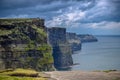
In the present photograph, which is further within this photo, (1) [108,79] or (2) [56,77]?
(2) [56,77]

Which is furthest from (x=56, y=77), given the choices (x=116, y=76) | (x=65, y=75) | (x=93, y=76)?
(x=116, y=76)

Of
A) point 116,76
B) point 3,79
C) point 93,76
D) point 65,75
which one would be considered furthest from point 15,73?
point 116,76

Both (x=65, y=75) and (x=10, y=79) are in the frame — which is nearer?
(x=10, y=79)

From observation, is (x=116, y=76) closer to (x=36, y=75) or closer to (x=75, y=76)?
(x=75, y=76)

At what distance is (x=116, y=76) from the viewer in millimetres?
37375

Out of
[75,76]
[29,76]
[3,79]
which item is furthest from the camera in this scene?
[75,76]

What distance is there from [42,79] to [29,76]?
2.24m

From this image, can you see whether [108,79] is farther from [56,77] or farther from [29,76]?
[29,76]

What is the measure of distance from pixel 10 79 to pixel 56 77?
21.3 feet

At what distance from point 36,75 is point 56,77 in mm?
2523

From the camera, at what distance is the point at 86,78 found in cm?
3659

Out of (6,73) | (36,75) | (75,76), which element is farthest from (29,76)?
(75,76)

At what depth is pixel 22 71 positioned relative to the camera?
3734cm

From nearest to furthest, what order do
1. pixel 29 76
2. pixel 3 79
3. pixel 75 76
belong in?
1. pixel 3 79
2. pixel 29 76
3. pixel 75 76
